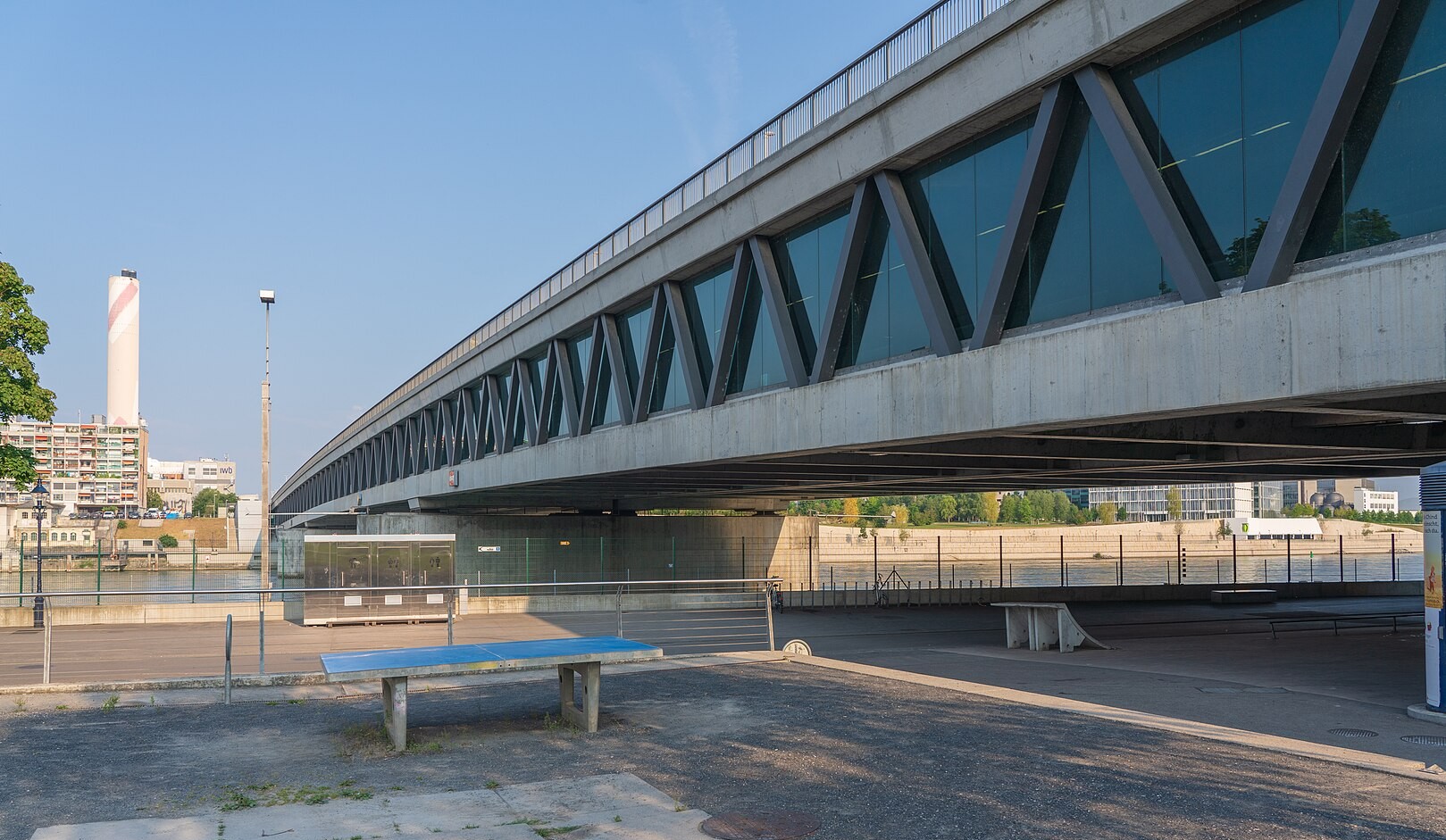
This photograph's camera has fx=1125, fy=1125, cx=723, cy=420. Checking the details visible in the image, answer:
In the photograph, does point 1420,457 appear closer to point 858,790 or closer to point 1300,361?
point 1300,361

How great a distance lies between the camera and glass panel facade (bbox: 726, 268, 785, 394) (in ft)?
72.5

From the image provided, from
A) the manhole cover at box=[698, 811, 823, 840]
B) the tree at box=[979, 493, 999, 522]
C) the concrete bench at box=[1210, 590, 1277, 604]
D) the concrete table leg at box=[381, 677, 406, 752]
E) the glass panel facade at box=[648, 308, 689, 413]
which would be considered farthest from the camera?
the tree at box=[979, 493, 999, 522]

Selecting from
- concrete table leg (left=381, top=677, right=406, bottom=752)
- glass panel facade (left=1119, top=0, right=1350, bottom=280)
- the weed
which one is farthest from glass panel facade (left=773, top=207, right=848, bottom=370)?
the weed

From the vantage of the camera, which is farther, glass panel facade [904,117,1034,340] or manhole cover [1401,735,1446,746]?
glass panel facade [904,117,1034,340]

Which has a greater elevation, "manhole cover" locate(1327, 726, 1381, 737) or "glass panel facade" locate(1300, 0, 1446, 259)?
"glass panel facade" locate(1300, 0, 1446, 259)

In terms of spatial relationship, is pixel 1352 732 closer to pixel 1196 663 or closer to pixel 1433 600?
pixel 1433 600

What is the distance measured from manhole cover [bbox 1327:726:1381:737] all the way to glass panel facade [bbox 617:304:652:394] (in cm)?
1875

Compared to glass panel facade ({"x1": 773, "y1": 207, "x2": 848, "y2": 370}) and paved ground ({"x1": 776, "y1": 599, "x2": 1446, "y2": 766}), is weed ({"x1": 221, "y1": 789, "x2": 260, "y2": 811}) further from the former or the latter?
glass panel facade ({"x1": 773, "y1": 207, "x2": 848, "y2": 370})

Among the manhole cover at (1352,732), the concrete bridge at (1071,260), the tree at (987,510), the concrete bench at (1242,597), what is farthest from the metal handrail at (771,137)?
the tree at (987,510)

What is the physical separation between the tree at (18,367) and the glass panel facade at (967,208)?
75.2 feet

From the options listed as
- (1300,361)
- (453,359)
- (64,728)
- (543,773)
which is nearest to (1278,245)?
(1300,361)

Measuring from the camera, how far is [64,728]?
462 inches

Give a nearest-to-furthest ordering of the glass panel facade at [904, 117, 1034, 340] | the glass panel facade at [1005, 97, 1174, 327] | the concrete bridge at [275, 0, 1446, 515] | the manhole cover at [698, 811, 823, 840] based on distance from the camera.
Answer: the manhole cover at [698, 811, 823, 840], the concrete bridge at [275, 0, 1446, 515], the glass panel facade at [1005, 97, 1174, 327], the glass panel facade at [904, 117, 1034, 340]

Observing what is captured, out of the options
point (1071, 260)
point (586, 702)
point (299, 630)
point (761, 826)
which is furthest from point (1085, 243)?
point (299, 630)
